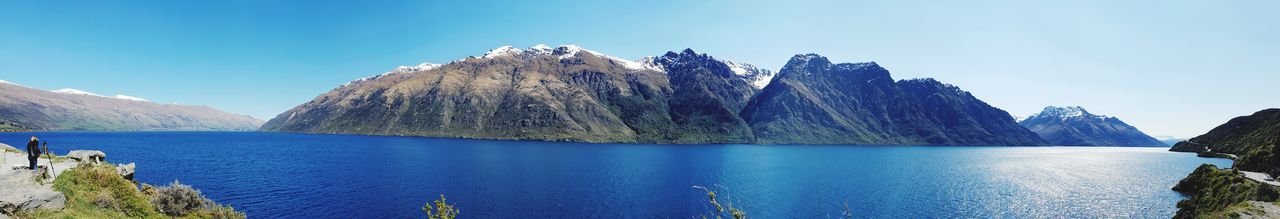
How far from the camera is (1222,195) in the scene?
69.0 meters

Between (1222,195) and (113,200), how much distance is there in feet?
377

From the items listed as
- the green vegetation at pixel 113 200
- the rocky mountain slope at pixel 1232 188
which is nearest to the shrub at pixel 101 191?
the green vegetation at pixel 113 200

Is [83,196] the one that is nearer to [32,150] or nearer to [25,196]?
[25,196]

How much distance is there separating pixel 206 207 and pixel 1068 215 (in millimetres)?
108091

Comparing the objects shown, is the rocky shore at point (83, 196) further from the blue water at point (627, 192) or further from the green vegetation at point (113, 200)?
the blue water at point (627, 192)

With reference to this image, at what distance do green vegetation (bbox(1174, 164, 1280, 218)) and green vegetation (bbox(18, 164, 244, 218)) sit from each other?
9638cm

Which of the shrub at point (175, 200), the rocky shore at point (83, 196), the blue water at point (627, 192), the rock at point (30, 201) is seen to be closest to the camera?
the rock at point (30, 201)

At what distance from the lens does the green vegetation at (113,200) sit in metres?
30.0

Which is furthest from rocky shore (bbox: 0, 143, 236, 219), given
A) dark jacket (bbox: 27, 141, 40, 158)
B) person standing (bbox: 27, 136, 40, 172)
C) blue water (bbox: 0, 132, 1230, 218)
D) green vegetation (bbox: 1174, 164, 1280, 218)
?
green vegetation (bbox: 1174, 164, 1280, 218)

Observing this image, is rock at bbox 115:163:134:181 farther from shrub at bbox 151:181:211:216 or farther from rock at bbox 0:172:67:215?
rock at bbox 0:172:67:215

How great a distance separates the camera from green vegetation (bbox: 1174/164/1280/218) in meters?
60.3

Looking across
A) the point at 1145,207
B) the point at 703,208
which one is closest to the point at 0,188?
the point at 703,208

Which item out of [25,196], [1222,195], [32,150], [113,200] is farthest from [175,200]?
[1222,195]

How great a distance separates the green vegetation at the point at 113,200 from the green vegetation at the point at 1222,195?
9638cm
